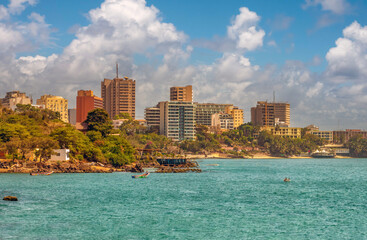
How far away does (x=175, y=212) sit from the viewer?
54312mm

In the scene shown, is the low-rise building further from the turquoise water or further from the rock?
the rock

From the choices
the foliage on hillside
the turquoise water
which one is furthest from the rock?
the foliage on hillside

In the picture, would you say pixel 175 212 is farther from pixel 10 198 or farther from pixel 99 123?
pixel 99 123

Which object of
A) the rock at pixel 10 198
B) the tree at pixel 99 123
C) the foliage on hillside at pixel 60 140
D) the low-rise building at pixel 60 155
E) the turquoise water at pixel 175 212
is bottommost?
the turquoise water at pixel 175 212

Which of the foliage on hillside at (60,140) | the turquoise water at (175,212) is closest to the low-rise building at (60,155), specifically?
the foliage on hillside at (60,140)

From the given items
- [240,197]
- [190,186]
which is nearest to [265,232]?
[240,197]

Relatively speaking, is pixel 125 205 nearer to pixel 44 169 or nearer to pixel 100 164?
pixel 44 169

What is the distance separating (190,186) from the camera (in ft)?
281

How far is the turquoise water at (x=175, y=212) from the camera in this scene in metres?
43.3

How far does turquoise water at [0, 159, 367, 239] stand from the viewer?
4331 centimetres

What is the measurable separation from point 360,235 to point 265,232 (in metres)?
8.66

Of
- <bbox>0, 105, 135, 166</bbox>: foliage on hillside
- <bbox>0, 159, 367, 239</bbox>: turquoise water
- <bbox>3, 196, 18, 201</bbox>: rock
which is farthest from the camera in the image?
<bbox>0, 105, 135, 166</bbox>: foliage on hillside

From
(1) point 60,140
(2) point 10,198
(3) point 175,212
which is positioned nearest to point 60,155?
(1) point 60,140

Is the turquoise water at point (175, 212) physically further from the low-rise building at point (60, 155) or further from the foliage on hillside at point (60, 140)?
the low-rise building at point (60, 155)
